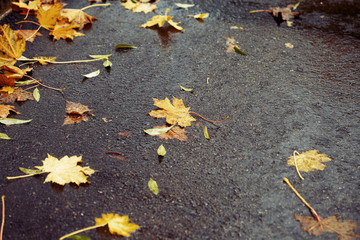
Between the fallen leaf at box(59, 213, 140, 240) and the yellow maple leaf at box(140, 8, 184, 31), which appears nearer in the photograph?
the fallen leaf at box(59, 213, 140, 240)

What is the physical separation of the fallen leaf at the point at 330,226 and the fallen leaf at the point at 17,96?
6.53 feet

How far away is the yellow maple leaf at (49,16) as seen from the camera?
9.37 feet

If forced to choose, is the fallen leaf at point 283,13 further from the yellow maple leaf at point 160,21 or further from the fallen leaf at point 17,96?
the fallen leaf at point 17,96

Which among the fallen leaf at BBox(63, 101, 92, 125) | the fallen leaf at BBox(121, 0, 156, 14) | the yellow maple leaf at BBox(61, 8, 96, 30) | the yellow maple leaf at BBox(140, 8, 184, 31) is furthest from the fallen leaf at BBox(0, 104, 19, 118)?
the fallen leaf at BBox(121, 0, 156, 14)

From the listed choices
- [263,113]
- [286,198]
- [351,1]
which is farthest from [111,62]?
[351,1]

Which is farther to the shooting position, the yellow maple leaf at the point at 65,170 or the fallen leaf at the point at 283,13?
the fallen leaf at the point at 283,13

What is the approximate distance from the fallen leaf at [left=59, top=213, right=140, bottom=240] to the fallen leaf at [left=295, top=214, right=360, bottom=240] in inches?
33.9

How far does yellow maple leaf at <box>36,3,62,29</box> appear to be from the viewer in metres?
2.85

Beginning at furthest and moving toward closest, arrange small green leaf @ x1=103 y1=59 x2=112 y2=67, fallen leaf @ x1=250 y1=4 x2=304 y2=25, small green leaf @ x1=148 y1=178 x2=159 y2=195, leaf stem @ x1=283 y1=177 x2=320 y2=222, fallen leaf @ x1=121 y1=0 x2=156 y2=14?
fallen leaf @ x1=121 y1=0 x2=156 y2=14 < fallen leaf @ x1=250 y1=4 x2=304 y2=25 < small green leaf @ x1=103 y1=59 x2=112 y2=67 < small green leaf @ x1=148 y1=178 x2=159 y2=195 < leaf stem @ x1=283 y1=177 x2=320 y2=222

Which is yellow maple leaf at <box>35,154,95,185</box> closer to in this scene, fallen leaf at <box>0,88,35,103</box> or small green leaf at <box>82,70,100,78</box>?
fallen leaf at <box>0,88,35,103</box>

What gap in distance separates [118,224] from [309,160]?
3.93ft

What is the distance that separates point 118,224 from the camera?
1.57m

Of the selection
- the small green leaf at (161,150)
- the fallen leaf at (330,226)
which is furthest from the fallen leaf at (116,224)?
the fallen leaf at (330,226)

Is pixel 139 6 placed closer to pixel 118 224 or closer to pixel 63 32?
pixel 63 32
